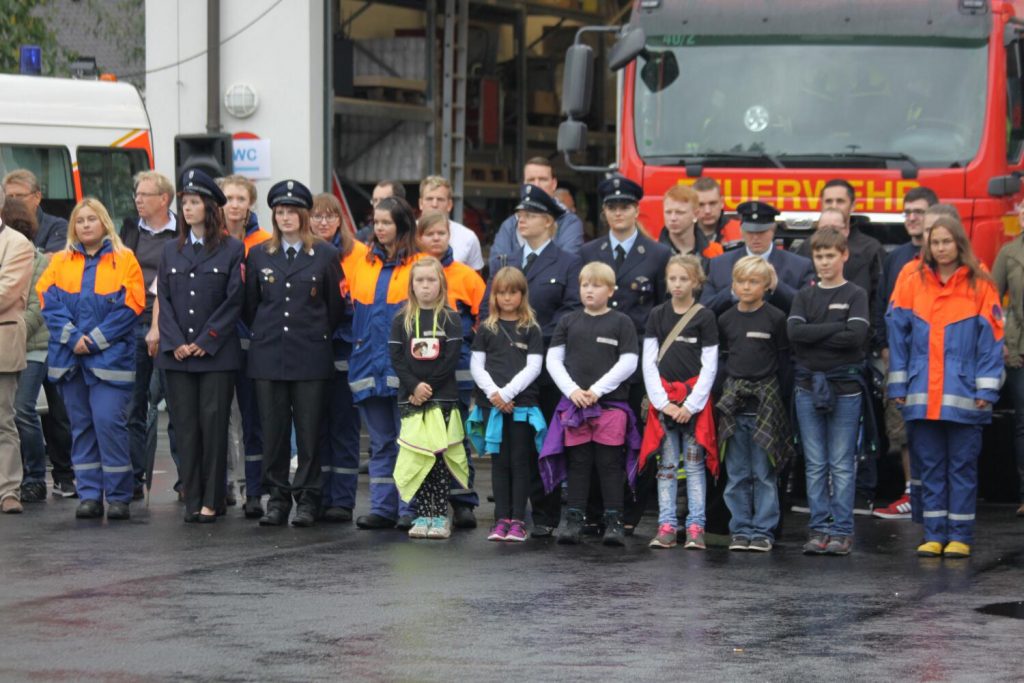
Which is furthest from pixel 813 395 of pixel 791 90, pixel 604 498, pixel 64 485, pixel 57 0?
pixel 57 0

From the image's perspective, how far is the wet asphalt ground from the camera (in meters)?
7.41

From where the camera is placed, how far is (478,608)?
Result: 28.2 ft

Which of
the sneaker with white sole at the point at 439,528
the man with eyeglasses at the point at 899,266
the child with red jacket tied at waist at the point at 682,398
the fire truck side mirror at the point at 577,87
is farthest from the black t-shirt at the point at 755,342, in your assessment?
the fire truck side mirror at the point at 577,87

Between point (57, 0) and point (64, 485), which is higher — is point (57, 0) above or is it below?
→ above

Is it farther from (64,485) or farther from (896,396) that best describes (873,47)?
(64,485)

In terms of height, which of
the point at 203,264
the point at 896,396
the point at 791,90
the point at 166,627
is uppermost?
the point at 791,90

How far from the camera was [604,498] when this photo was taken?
10664mm

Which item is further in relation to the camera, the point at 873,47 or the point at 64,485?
the point at 873,47

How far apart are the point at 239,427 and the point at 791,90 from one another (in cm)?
483

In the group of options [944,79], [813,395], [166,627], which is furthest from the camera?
[944,79]

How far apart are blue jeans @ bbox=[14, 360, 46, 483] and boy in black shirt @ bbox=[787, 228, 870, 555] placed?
16.6ft

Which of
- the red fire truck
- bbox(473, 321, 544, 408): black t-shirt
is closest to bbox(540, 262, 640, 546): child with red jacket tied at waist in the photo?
bbox(473, 321, 544, 408): black t-shirt

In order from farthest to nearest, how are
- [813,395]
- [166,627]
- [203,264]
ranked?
1. [203,264]
2. [813,395]
3. [166,627]

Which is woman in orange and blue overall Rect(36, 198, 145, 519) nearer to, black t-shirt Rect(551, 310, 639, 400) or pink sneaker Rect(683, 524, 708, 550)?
black t-shirt Rect(551, 310, 639, 400)
